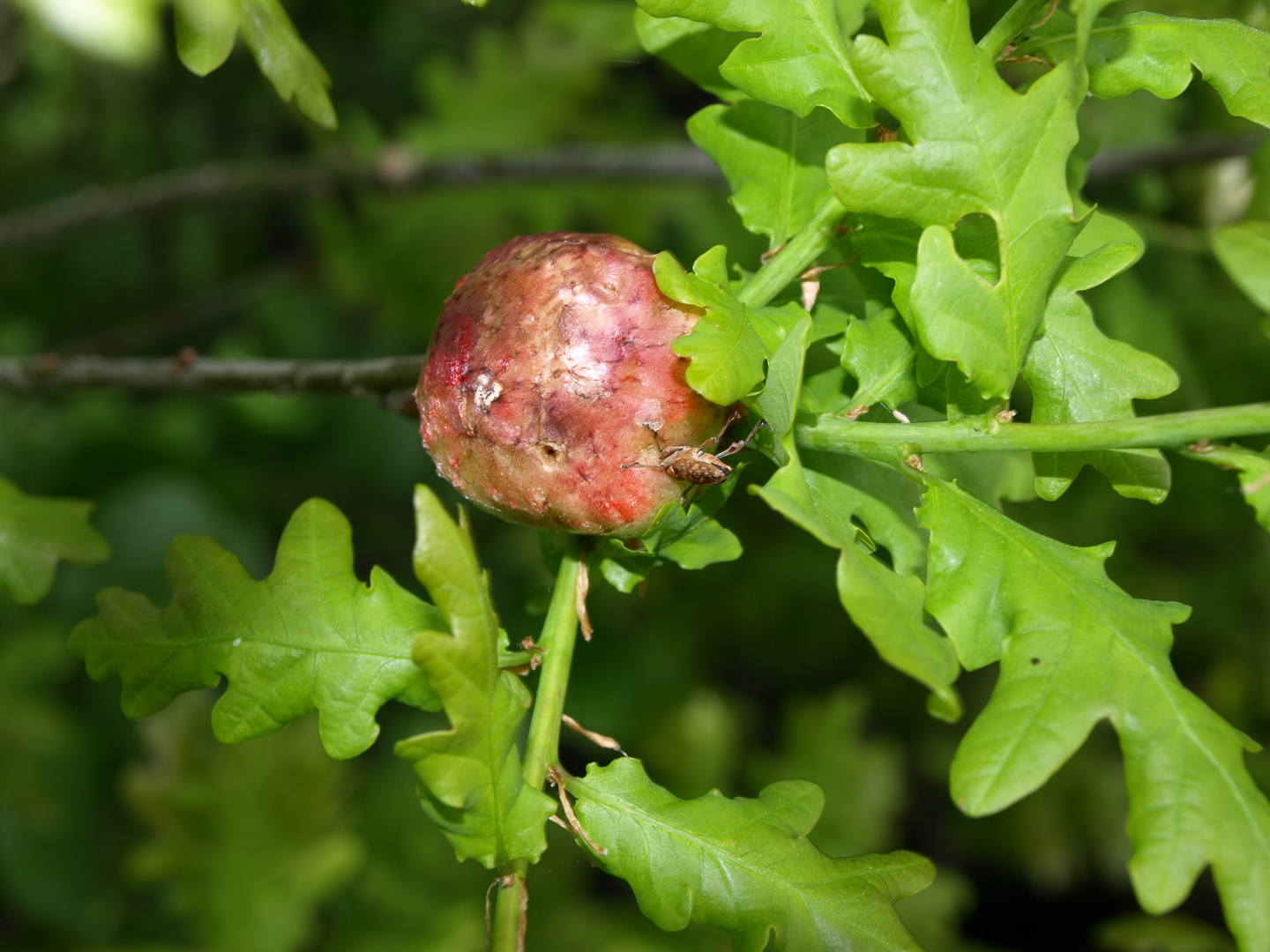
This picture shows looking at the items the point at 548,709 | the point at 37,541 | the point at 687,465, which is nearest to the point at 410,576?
the point at 37,541

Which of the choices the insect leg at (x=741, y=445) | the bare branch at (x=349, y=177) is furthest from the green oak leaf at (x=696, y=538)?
the bare branch at (x=349, y=177)

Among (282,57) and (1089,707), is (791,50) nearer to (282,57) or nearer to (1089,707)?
(282,57)

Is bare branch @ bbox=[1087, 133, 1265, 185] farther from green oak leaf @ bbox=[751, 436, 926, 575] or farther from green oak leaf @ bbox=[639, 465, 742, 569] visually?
green oak leaf @ bbox=[639, 465, 742, 569]

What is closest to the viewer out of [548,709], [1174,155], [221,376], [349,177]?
[548,709]

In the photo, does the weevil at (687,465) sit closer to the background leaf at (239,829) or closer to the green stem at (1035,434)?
the green stem at (1035,434)

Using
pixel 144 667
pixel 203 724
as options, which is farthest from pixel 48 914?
pixel 144 667

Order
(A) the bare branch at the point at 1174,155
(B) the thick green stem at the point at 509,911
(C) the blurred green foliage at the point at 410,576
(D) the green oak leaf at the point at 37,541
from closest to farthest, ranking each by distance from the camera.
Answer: (B) the thick green stem at the point at 509,911
(D) the green oak leaf at the point at 37,541
(A) the bare branch at the point at 1174,155
(C) the blurred green foliage at the point at 410,576

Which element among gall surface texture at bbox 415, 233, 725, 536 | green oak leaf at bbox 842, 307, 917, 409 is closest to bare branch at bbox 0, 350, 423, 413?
gall surface texture at bbox 415, 233, 725, 536

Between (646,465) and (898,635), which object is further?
(646,465)
